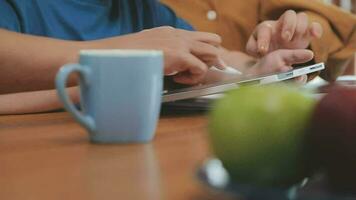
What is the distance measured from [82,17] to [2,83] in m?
0.27

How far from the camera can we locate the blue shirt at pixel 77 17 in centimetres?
109

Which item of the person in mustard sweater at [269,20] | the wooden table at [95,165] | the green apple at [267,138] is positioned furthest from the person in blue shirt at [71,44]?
the green apple at [267,138]

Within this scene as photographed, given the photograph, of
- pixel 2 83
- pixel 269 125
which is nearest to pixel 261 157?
pixel 269 125

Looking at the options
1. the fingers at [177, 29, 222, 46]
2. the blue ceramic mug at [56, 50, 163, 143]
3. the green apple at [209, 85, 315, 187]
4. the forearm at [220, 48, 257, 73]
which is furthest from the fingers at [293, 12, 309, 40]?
the green apple at [209, 85, 315, 187]

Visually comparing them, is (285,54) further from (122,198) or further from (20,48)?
(122,198)

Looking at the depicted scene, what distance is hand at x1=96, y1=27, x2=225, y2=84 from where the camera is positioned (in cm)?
83

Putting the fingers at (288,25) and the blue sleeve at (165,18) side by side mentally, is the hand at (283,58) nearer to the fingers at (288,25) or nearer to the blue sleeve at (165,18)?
the fingers at (288,25)

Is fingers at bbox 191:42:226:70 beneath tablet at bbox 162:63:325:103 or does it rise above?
above

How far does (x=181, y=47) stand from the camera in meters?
0.85

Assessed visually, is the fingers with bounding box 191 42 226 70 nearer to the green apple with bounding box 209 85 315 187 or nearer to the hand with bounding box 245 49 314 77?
the hand with bounding box 245 49 314 77

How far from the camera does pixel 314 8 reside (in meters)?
1.42

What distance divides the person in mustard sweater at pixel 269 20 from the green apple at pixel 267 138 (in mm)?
952

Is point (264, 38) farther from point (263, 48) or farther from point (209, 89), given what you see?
point (209, 89)

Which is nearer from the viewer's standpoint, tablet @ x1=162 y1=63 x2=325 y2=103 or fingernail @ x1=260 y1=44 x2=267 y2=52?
tablet @ x1=162 y1=63 x2=325 y2=103
